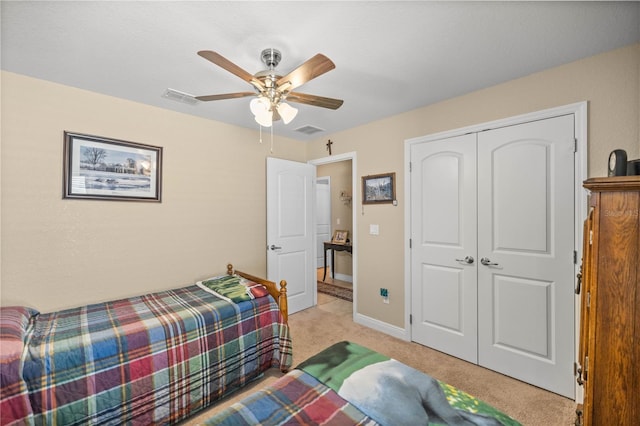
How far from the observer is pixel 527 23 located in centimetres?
157

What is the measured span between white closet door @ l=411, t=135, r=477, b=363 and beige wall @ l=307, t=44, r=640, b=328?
173 mm

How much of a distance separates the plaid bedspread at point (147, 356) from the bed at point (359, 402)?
0.91m

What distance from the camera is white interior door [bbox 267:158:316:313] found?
11.9ft

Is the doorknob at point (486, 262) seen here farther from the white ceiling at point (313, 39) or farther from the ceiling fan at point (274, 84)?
the ceiling fan at point (274, 84)

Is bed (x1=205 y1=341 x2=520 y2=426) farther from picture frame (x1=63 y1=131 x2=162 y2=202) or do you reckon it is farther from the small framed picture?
the small framed picture

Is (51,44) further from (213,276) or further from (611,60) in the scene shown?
(611,60)

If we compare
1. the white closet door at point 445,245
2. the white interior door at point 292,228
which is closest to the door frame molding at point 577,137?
the white closet door at point 445,245

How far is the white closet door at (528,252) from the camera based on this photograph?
2.06 metres

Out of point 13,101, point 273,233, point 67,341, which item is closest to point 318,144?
point 273,233

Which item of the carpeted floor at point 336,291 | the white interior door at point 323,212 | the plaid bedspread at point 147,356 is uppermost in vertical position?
the white interior door at point 323,212

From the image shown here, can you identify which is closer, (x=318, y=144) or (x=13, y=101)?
(x=13, y=101)

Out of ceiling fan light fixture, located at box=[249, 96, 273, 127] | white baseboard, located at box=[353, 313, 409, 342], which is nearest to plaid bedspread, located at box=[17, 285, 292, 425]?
white baseboard, located at box=[353, 313, 409, 342]

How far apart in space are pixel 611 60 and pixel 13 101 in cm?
436

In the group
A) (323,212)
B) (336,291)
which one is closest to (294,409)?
(336,291)
